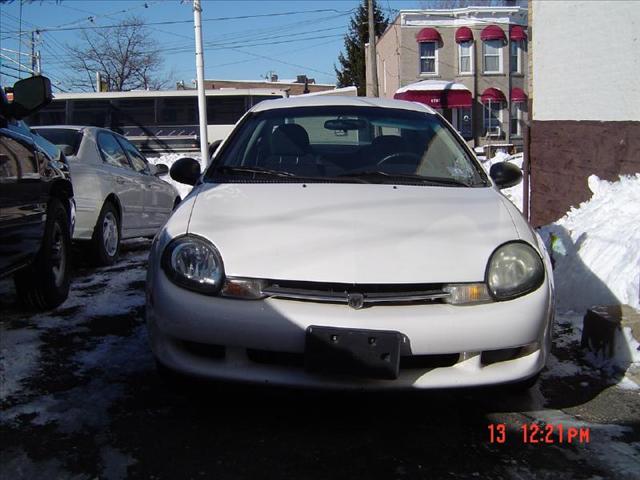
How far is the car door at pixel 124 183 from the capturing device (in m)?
7.02

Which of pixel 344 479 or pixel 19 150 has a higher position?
pixel 19 150


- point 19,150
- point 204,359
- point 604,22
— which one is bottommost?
point 204,359

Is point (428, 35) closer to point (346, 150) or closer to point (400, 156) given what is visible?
point (346, 150)

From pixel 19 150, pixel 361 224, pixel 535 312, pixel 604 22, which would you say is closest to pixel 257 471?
pixel 361 224

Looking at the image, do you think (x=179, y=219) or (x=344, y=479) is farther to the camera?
(x=179, y=219)

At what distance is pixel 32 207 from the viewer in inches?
164

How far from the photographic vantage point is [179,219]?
3.12 metres

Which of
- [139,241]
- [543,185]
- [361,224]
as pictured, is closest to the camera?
[361,224]

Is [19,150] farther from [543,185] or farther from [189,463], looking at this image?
[543,185]

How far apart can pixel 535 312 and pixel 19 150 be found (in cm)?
308

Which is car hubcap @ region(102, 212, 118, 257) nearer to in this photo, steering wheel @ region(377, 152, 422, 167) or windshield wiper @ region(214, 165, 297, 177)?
windshield wiper @ region(214, 165, 297, 177)

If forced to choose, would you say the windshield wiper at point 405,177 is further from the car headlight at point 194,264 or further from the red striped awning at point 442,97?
the red striped awning at point 442,97

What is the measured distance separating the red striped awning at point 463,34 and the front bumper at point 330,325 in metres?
30.2

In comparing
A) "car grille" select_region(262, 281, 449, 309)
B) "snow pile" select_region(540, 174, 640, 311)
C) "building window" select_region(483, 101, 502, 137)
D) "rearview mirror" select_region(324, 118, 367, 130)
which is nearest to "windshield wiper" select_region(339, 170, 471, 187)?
"rearview mirror" select_region(324, 118, 367, 130)
